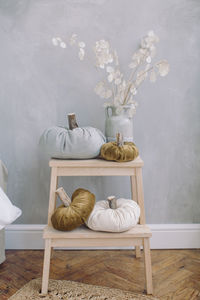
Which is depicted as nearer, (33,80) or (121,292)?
(121,292)

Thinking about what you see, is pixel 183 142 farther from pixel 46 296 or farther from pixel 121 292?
pixel 46 296

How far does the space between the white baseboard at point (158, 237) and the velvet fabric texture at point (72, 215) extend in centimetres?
58

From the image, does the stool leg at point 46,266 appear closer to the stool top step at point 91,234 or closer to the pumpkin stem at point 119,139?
the stool top step at point 91,234

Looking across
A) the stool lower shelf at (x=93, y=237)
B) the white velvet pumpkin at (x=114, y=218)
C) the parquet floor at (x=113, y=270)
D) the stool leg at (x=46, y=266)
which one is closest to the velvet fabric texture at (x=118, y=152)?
the white velvet pumpkin at (x=114, y=218)

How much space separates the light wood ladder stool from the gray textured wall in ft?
1.35

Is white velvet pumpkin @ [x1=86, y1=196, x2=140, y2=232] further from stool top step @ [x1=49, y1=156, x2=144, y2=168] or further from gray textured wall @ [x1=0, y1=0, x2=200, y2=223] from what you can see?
gray textured wall @ [x1=0, y1=0, x2=200, y2=223]

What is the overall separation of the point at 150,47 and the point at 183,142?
61 cm

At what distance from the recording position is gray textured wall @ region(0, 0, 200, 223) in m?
1.88

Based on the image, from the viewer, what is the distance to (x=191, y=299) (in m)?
1.47

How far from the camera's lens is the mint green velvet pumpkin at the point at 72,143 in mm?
1558

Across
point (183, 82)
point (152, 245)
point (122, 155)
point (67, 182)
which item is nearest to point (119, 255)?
point (152, 245)

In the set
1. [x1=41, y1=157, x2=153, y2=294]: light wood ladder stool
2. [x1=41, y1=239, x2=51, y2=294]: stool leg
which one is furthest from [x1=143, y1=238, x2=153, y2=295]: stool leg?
[x1=41, y1=239, x2=51, y2=294]: stool leg

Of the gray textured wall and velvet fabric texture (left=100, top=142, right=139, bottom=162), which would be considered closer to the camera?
velvet fabric texture (left=100, top=142, right=139, bottom=162)

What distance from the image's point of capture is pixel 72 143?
1559 millimetres
